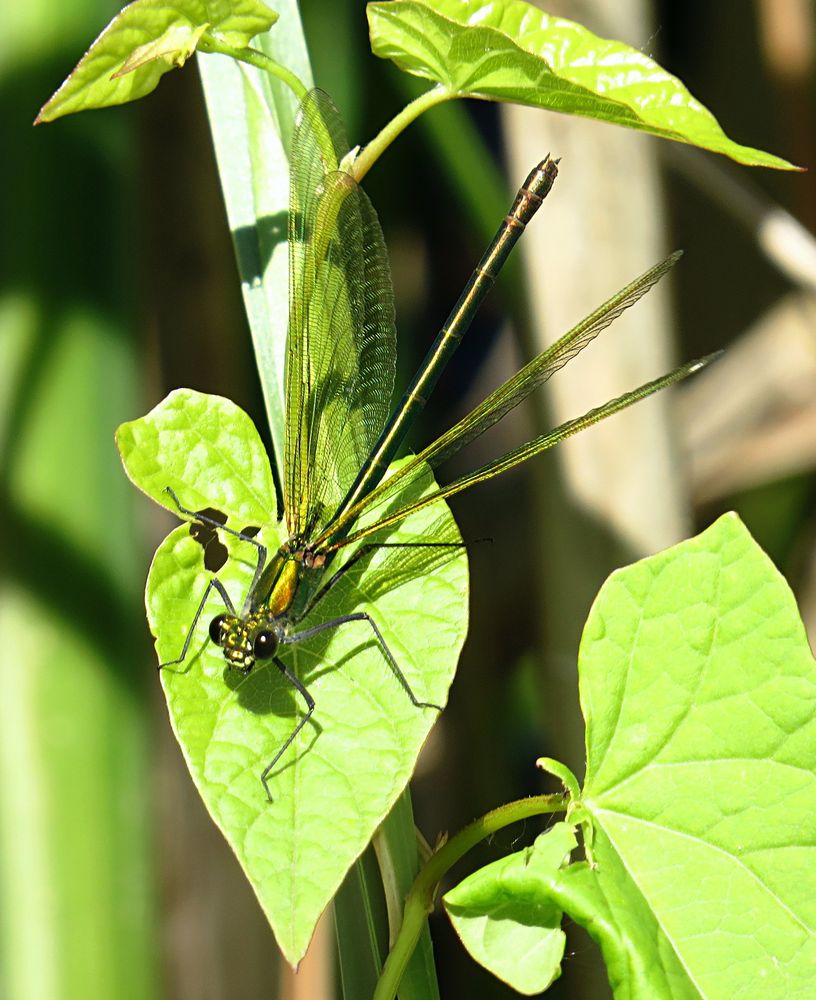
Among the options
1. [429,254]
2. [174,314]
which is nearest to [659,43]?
[429,254]

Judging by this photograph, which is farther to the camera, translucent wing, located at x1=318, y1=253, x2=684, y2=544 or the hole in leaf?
translucent wing, located at x1=318, y1=253, x2=684, y2=544

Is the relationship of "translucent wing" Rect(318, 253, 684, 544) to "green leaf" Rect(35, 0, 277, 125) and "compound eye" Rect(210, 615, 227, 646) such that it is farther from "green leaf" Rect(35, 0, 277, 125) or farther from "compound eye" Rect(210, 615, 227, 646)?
"green leaf" Rect(35, 0, 277, 125)

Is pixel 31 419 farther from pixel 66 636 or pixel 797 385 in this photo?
pixel 797 385

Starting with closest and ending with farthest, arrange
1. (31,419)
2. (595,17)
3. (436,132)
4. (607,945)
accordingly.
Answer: (607,945) < (31,419) < (595,17) < (436,132)

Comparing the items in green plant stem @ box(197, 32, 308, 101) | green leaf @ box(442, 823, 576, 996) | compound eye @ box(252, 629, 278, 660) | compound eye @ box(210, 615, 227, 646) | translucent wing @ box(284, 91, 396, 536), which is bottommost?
green leaf @ box(442, 823, 576, 996)

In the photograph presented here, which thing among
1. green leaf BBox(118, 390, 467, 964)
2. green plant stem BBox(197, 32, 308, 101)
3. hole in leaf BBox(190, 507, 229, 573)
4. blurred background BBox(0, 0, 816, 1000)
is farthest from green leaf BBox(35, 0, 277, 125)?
blurred background BBox(0, 0, 816, 1000)

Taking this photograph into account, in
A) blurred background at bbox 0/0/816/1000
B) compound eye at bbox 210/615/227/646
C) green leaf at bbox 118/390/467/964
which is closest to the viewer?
green leaf at bbox 118/390/467/964

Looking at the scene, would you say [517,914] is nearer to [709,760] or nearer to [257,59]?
[709,760]

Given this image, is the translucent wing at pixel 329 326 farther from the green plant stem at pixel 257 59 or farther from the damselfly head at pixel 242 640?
the damselfly head at pixel 242 640
